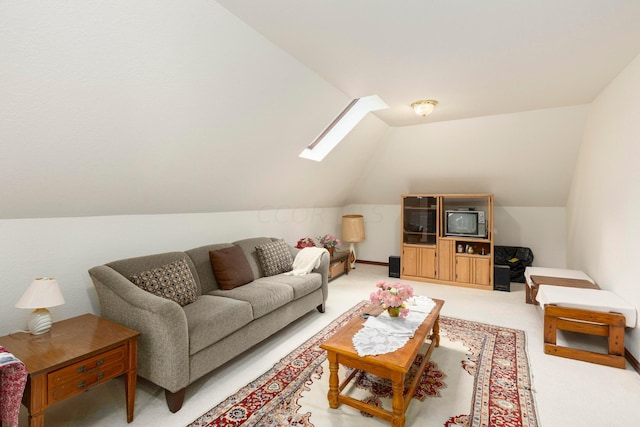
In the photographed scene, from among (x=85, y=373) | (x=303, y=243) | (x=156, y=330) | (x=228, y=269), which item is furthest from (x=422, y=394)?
(x=303, y=243)

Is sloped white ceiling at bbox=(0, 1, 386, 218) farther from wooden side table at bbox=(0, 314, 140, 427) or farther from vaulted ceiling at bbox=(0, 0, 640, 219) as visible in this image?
wooden side table at bbox=(0, 314, 140, 427)

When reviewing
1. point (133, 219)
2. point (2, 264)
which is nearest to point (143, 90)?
point (133, 219)

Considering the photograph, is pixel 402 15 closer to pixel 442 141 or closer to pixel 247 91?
pixel 247 91

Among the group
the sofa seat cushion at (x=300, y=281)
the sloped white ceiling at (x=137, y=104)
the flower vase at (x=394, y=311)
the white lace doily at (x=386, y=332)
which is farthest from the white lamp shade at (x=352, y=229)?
the flower vase at (x=394, y=311)

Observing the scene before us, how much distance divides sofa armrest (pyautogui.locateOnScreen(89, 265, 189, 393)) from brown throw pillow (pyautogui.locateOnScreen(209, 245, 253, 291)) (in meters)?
0.96

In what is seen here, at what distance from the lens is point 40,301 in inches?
77.2

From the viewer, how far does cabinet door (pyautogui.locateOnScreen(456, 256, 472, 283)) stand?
522 cm

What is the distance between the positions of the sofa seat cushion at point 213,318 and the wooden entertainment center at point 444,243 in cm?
371

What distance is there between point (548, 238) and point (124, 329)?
624 cm

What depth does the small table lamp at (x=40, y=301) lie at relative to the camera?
1.95m

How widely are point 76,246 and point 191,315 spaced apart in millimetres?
1149

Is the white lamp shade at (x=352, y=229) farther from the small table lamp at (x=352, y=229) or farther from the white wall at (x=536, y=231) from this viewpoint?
the white wall at (x=536, y=231)

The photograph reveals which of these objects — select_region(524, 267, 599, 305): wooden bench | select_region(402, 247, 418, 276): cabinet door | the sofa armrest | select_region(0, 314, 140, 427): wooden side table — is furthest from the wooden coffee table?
select_region(402, 247, 418, 276): cabinet door

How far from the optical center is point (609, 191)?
3279mm
